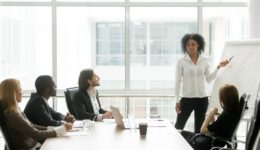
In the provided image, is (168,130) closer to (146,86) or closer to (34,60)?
(146,86)

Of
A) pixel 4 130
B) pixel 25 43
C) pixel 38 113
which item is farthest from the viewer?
pixel 25 43

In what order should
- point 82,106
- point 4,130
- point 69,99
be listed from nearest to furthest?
point 4,130 → point 82,106 → point 69,99

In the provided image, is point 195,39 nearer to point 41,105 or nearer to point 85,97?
point 85,97

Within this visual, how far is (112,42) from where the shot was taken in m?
6.19

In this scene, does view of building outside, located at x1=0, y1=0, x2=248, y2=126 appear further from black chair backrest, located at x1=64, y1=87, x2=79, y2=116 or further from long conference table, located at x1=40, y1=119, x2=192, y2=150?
long conference table, located at x1=40, y1=119, x2=192, y2=150

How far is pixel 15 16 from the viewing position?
606cm

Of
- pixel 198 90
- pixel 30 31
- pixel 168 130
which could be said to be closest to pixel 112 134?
pixel 168 130

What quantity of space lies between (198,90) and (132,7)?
193 centimetres

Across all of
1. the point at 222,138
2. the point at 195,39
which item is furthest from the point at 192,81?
the point at 222,138

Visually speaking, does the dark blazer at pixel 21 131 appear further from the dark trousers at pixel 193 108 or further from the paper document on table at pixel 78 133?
the dark trousers at pixel 193 108

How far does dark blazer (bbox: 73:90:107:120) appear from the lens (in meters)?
4.15

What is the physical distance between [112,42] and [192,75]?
1.78m

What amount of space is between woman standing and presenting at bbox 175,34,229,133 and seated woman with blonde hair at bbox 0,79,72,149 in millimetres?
1893

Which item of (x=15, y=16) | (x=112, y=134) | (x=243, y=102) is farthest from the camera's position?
(x=15, y=16)
